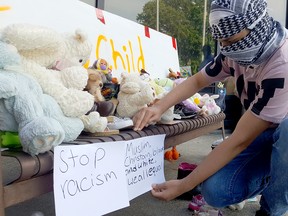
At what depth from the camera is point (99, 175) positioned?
825mm

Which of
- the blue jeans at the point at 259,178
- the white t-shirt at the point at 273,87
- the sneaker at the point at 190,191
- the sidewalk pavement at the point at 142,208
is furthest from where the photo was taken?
the sneaker at the point at 190,191

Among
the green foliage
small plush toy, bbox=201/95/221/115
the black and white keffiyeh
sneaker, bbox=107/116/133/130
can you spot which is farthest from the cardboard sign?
the green foliage

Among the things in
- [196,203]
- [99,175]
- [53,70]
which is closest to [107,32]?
[53,70]

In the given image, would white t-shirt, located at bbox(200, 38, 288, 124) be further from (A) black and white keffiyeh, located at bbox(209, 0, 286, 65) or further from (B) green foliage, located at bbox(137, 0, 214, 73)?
(B) green foliage, located at bbox(137, 0, 214, 73)

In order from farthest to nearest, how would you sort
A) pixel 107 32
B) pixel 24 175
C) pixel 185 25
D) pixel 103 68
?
pixel 185 25 < pixel 107 32 < pixel 103 68 < pixel 24 175

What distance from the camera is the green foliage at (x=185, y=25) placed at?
424 centimetres

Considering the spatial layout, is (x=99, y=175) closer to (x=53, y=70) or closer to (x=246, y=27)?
(x=53, y=70)

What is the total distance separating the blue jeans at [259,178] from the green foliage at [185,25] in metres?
2.97

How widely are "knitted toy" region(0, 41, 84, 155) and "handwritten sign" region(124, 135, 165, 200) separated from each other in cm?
21

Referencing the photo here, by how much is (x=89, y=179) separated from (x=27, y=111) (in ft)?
0.72

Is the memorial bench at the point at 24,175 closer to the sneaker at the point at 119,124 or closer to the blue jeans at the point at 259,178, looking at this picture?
the sneaker at the point at 119,124

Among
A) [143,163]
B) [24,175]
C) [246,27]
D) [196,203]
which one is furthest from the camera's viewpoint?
[196,203]

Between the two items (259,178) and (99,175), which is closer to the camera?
(99,175)

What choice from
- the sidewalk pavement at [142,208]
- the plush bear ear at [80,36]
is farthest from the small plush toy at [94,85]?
the sidewalk pavement at [142,208]
